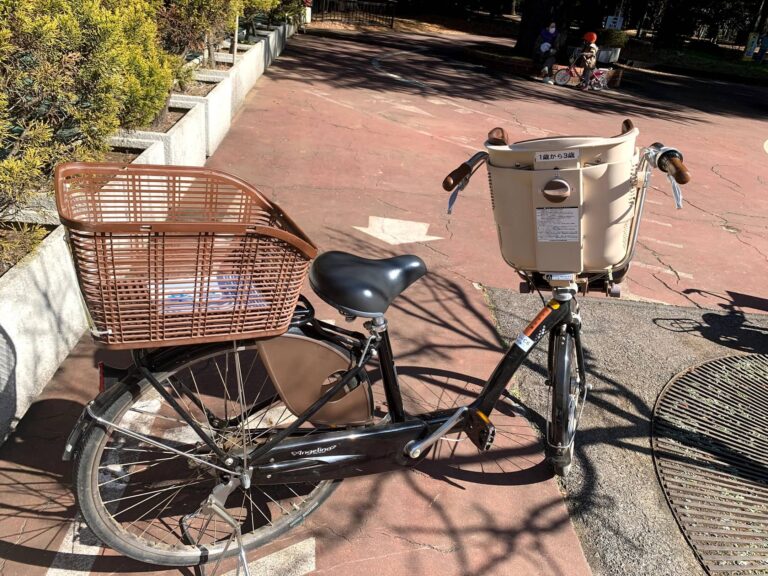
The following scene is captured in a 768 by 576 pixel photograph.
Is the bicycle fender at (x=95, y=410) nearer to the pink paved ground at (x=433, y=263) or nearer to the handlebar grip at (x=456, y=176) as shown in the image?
the pink paved ground at (x=433, y=263)

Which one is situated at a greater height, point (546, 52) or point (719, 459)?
point (546, 52)

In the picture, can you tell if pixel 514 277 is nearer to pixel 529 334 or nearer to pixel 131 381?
pixel 529 334

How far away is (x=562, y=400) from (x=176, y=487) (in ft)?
5.77

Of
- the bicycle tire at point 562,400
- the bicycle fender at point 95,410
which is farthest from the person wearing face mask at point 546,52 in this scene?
the bicycle fender at point 95,410

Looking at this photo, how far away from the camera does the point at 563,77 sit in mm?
17531

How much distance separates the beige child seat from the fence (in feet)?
85.8

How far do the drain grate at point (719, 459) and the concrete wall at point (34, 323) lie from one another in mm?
3217

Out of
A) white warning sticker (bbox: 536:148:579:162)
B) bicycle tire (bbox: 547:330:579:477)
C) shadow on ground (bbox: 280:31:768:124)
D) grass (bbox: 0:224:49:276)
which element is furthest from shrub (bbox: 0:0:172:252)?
shadow on ground (bbox: 280:31:768:124)

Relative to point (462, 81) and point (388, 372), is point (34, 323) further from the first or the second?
point (462, 81)

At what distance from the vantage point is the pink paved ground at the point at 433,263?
8.72 ft

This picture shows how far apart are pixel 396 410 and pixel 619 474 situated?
1.39 meters

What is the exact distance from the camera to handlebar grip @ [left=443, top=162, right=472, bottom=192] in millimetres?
2506

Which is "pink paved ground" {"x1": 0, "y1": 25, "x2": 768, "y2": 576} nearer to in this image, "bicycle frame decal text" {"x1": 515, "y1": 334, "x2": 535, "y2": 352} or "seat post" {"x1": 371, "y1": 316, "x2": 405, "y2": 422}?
"seat post" {"x1": 371, "y1": 316, "x2": 405, "y2": 422}

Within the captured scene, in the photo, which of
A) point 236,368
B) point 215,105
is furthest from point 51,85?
point 215,105
